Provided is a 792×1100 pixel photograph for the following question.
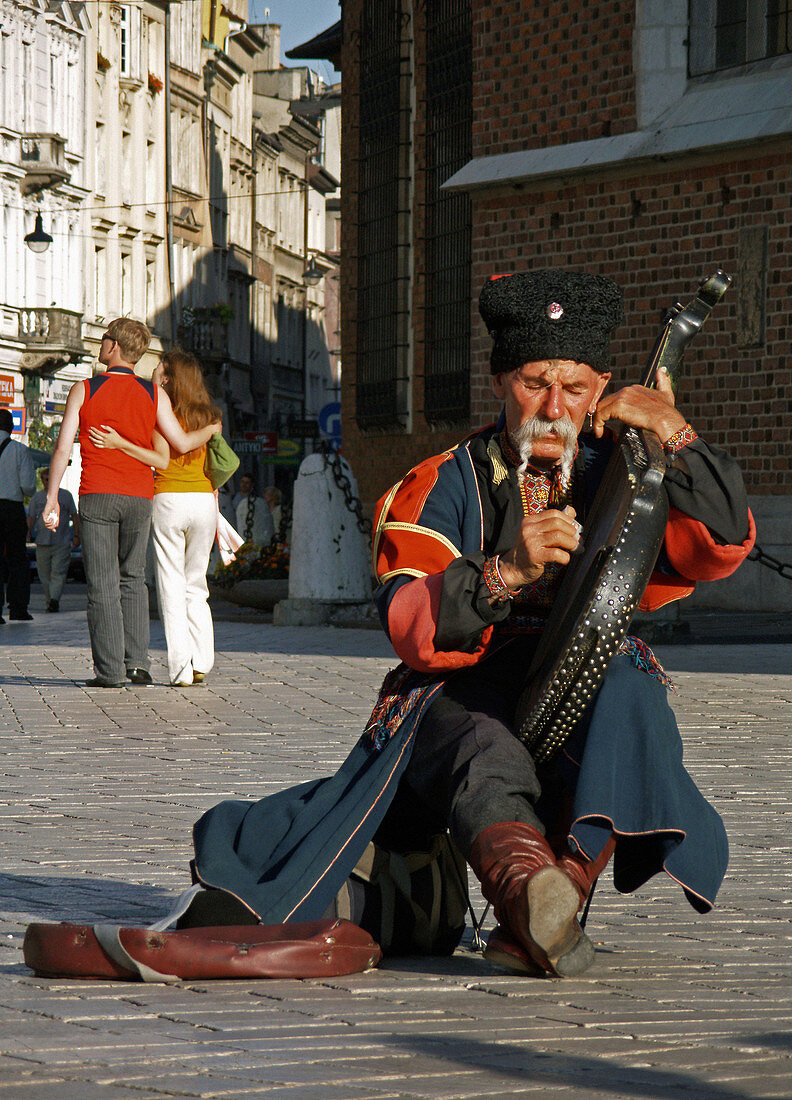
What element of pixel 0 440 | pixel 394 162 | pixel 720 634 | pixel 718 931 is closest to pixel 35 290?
pixel 394 162

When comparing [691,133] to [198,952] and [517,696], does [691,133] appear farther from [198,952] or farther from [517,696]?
[198,952]

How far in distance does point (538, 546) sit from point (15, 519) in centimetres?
1551

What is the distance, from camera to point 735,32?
57.2ft

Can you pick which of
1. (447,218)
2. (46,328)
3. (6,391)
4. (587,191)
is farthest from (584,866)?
(46,328)

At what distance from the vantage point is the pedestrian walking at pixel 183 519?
10.5 metres

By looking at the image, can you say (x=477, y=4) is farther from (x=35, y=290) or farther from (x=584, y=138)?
(x=35, y=290)

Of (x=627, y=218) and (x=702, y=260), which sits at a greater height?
(x=627, y=218)

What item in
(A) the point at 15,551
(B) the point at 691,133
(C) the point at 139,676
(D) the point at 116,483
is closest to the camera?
(D) the point at 116,483

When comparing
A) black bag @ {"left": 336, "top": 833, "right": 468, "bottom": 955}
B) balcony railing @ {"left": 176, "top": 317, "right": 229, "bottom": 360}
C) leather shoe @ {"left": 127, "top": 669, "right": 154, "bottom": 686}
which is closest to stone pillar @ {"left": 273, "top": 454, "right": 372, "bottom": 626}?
leather shoe @ {"left": 127, "top": 669, "right": 154, "bottom": 686}

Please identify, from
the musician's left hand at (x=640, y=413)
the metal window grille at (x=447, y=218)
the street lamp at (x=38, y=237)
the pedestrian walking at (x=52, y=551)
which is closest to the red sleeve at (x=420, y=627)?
the musician's left hand at (x=640, y=413)

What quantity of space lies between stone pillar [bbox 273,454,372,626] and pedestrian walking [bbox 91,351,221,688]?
21.8 feet

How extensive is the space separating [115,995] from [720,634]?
37.8 ft

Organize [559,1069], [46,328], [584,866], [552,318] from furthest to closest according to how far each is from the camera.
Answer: [46,328] → [552,318] → [584,866] → [559,1069]

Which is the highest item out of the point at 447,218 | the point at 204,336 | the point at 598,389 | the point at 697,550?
the point at 204,336
